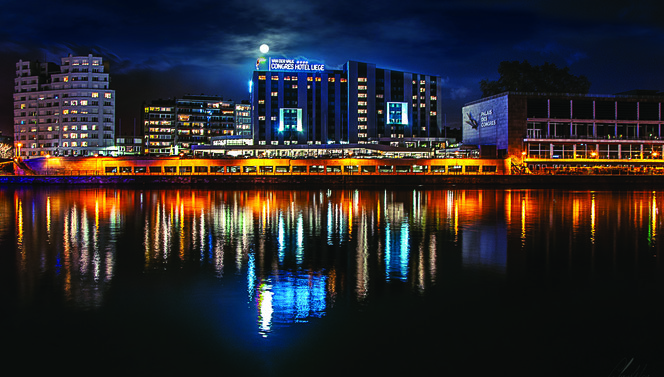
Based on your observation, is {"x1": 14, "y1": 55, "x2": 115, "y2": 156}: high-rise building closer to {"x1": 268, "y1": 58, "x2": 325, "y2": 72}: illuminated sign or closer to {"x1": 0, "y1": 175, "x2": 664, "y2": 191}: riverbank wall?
{"x1": 268, "y1": 58, "x2": 325, "y2": 72}: illuminated sign

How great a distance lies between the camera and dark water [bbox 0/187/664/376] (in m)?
10.5

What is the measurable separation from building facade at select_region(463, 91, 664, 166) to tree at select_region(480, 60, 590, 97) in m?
11.0

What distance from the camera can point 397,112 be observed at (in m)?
145

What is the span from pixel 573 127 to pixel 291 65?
67.9m

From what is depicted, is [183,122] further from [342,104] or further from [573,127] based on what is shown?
[573,127]

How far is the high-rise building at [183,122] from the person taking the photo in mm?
166750

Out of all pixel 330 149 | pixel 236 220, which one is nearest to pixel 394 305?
pixel 236 220

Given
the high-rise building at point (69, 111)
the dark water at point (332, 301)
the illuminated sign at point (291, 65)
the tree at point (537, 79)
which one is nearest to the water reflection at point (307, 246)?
the dark water at point (332, 301)

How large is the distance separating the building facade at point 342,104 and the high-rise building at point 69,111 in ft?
117

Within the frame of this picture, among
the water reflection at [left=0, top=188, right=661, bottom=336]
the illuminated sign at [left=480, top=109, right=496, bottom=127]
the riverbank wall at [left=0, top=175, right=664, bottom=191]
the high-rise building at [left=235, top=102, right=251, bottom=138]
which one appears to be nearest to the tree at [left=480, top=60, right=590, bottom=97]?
the illuminated sign at [left=480, top=109, right=496, bottom=127]

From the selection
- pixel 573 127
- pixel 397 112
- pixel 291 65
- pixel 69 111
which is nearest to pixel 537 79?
pixel 573 127

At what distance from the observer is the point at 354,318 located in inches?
502

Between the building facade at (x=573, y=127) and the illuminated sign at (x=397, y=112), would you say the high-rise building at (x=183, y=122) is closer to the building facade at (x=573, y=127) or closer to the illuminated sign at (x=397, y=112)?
the illuminated sign at (x=397, y=112)

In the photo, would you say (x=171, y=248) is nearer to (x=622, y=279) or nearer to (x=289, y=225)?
(x=289, y=225)
